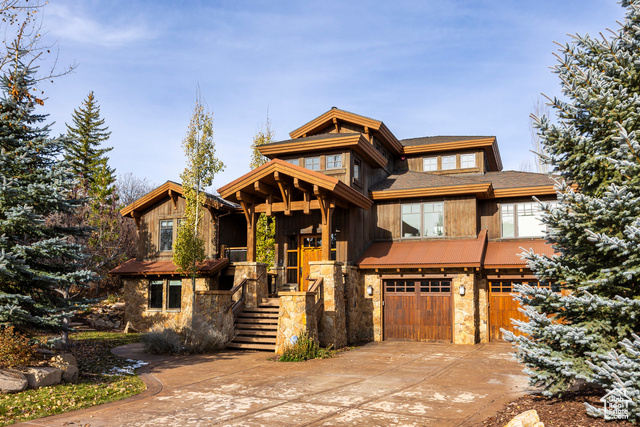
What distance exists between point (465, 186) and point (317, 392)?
11.0 metres

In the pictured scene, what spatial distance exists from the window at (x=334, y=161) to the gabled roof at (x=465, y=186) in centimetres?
189

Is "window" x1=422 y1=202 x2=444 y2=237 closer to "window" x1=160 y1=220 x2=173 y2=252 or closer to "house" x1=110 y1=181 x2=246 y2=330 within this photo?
"house" x1=110 y1=181 x2=246 y2=330

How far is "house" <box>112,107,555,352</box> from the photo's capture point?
643 inches

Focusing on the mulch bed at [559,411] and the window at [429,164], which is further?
the window at [429,164]

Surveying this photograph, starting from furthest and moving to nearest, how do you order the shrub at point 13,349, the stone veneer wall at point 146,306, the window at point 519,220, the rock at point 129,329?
the rock at point 129,329 → the stone veneer wall at point 146,306 → the window at point 519,220 → the shrub at point 13,349

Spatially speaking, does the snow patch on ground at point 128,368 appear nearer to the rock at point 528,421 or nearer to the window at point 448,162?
the rock at point 528,421

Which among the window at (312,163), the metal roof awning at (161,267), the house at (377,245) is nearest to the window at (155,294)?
the metal roof awning at (161,267)

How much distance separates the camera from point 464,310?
1716 cm

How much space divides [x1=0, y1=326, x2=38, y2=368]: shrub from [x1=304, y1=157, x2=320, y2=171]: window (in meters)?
11.8

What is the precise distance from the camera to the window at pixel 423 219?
1889 centimetres

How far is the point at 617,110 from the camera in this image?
6582mm

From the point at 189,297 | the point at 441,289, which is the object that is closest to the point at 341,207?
the point at 441,289

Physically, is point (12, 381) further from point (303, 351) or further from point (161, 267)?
point (161, 267)

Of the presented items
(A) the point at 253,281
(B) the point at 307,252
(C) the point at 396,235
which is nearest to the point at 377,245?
(C) the point at 396,235
